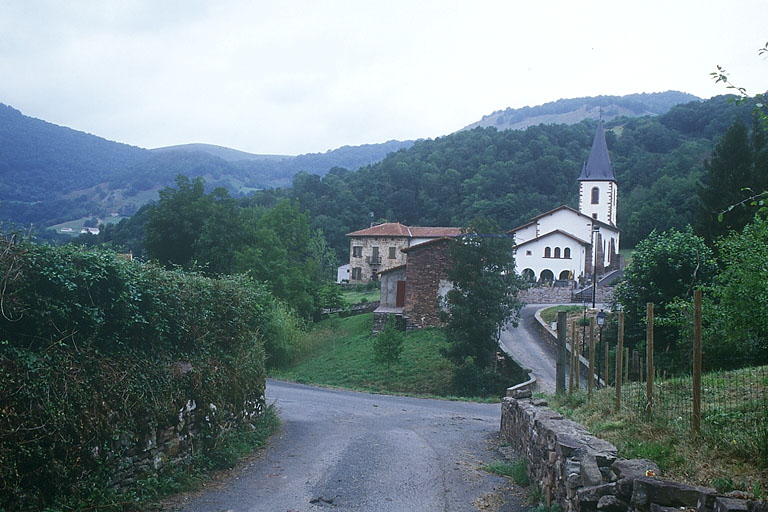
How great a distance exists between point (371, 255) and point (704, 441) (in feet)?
220

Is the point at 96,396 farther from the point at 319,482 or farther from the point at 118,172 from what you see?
the point at 118,172

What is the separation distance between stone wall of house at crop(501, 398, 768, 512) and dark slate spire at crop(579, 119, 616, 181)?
7003 cm

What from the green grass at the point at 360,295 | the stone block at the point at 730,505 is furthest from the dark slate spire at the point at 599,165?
the stone block at the point at 730,505

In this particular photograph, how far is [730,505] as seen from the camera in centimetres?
413

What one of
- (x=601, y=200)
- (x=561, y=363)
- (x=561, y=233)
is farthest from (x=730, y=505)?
(x=601, y=200)

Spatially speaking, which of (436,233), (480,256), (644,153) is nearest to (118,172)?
(436,233)

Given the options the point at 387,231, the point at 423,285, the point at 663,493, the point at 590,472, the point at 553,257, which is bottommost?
the point at 590,472

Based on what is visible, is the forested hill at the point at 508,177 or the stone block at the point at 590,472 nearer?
the stone block at the point at 590,472

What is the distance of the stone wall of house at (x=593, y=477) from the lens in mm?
4683

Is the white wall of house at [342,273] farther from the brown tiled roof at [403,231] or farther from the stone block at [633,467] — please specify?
the stone block at [633,467]

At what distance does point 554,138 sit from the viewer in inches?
4166

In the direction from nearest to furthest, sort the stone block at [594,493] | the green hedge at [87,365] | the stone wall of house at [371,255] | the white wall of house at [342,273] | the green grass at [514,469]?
the stone block at [594,493] → the green hedge at [87,365] → the green grass at [514,469] → the stone wall of house at [371,255] → the white wall of house at [342,273]

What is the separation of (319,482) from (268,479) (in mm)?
840

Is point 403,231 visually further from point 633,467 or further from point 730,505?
point 730,505
